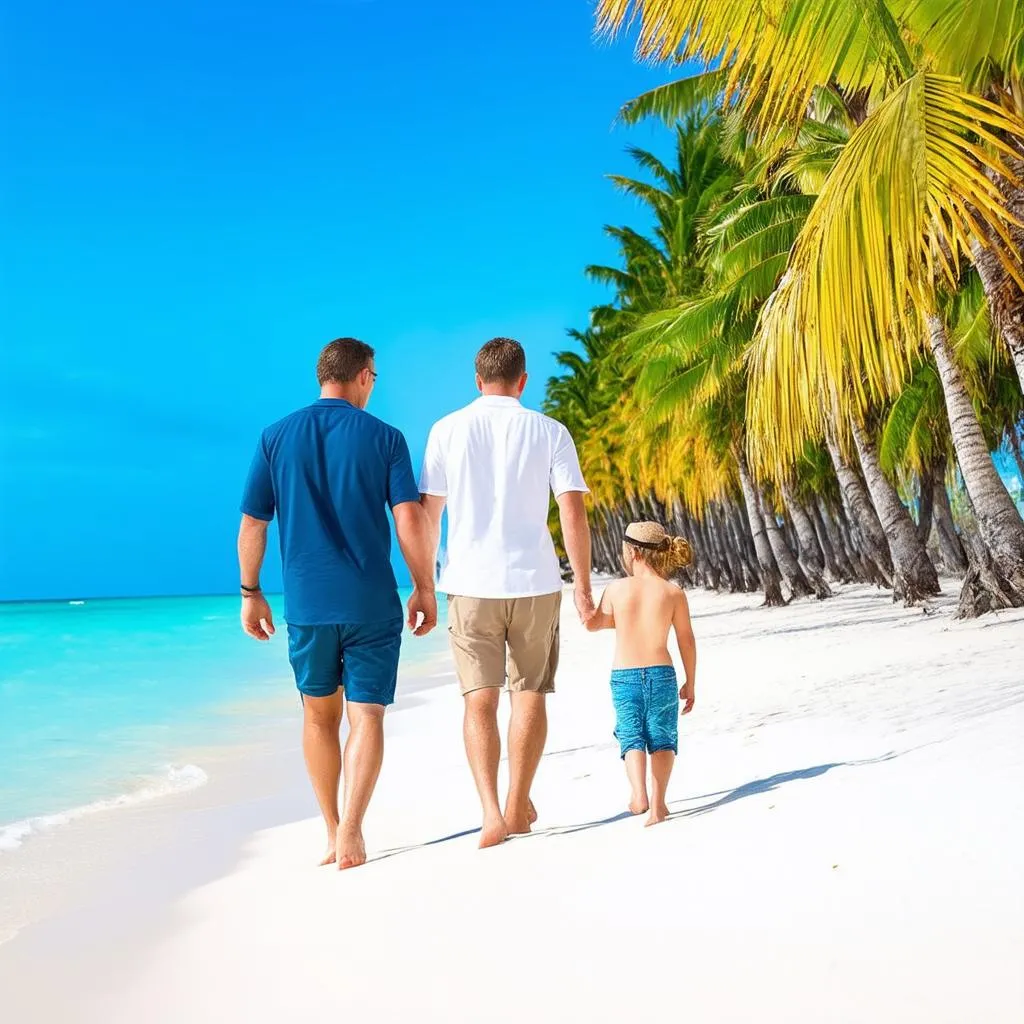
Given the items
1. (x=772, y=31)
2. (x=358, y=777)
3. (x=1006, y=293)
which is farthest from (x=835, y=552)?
(x=358, y=777)

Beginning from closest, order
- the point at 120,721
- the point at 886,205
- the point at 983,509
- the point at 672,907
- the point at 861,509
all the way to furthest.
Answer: the point at 672,907 → the point at 886,205 → the point at 983,509 → the point at 120,721 → the point at 861,509

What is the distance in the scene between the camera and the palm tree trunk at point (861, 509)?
2002 cm

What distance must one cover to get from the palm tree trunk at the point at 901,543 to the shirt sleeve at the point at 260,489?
46.0ft

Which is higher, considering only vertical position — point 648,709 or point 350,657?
point 350,657

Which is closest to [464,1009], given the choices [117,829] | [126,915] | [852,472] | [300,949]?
[300,949]

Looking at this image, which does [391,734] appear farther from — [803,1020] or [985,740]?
[803,1020]

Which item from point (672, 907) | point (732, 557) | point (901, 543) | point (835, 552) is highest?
point (732, 557)

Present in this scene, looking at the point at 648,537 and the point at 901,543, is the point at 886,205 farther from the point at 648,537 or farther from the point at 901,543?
the point at 901,543

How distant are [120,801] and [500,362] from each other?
16.0 feet

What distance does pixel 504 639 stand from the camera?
402 cm

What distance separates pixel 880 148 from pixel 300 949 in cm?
393

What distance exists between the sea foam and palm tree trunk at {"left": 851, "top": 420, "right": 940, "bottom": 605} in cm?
1147

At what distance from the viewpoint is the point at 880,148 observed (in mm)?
4660

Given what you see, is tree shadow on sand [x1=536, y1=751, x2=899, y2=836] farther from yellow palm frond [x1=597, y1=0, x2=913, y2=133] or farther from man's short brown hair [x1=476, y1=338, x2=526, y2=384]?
yellow palm frond [x1=597, y1=0, x2=913, y2=133]
